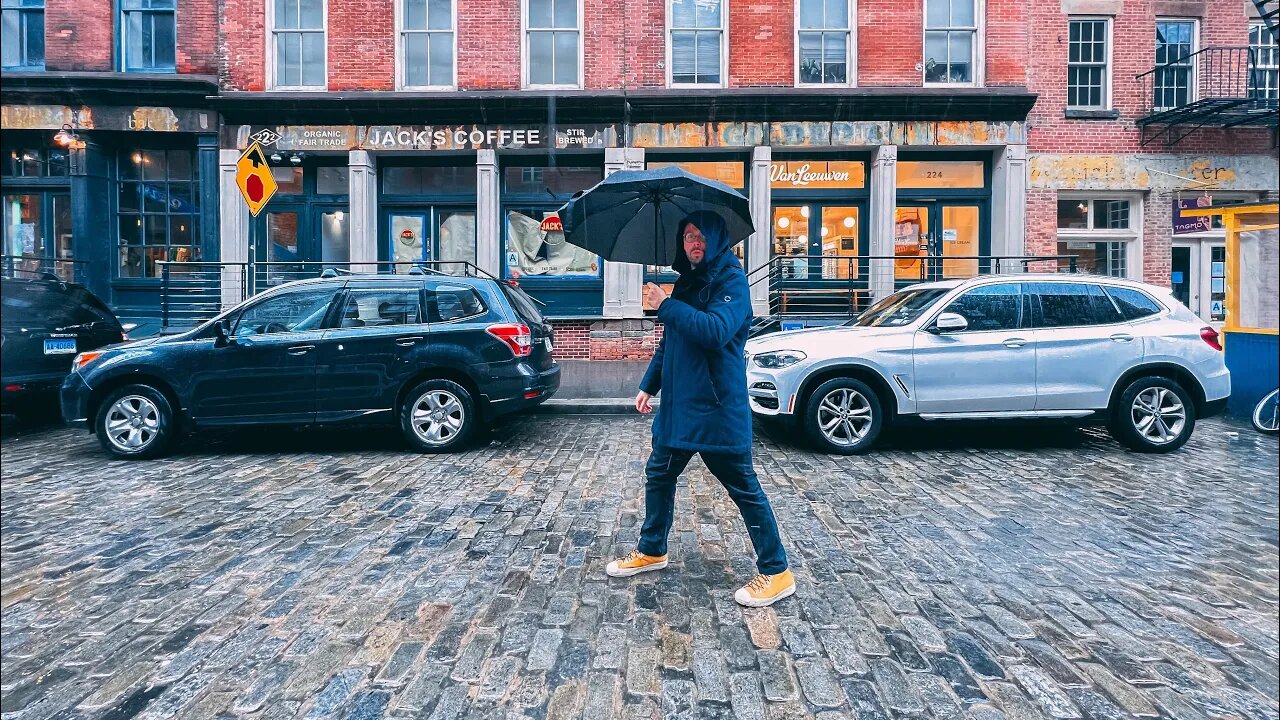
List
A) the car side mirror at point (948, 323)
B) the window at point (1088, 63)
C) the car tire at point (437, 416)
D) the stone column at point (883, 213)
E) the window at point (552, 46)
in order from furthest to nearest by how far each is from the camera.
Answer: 1. the window at point (1088, 63)
2. the window at point (552, 46)
3. the stone column at point (883, 213)
4. the car tire at point (437, 416)
5. the car side mirror at point (948, 323)

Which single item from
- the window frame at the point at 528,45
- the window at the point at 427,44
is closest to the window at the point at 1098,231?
the window frame at the point at 528,45

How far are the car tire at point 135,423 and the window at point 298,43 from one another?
1009cm

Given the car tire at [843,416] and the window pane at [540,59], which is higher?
the window pane at [540,59]

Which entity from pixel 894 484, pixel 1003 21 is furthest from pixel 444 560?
pixel 1003 21

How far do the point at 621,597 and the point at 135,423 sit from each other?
6.18 meters

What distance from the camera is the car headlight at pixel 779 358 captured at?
23.1 feet

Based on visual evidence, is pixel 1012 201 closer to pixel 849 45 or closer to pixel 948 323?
pixel 849 45

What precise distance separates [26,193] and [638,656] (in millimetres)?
18341

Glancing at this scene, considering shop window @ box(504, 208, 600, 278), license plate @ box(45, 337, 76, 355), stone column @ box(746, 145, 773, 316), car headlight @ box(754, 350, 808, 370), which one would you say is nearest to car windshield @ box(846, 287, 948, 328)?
car headlight @ box(754, 350, 808, 370)

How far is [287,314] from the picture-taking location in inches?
289

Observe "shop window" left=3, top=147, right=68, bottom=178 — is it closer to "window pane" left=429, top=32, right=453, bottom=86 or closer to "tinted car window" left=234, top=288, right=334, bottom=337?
"window pane" left=429, top=32, right=453, bottom=86

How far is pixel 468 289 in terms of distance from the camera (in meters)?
7.55

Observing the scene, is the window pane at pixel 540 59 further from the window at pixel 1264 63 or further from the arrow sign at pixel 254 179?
the window at pixel 1264 63

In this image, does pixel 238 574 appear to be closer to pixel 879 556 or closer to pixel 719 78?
pixel 879 556
